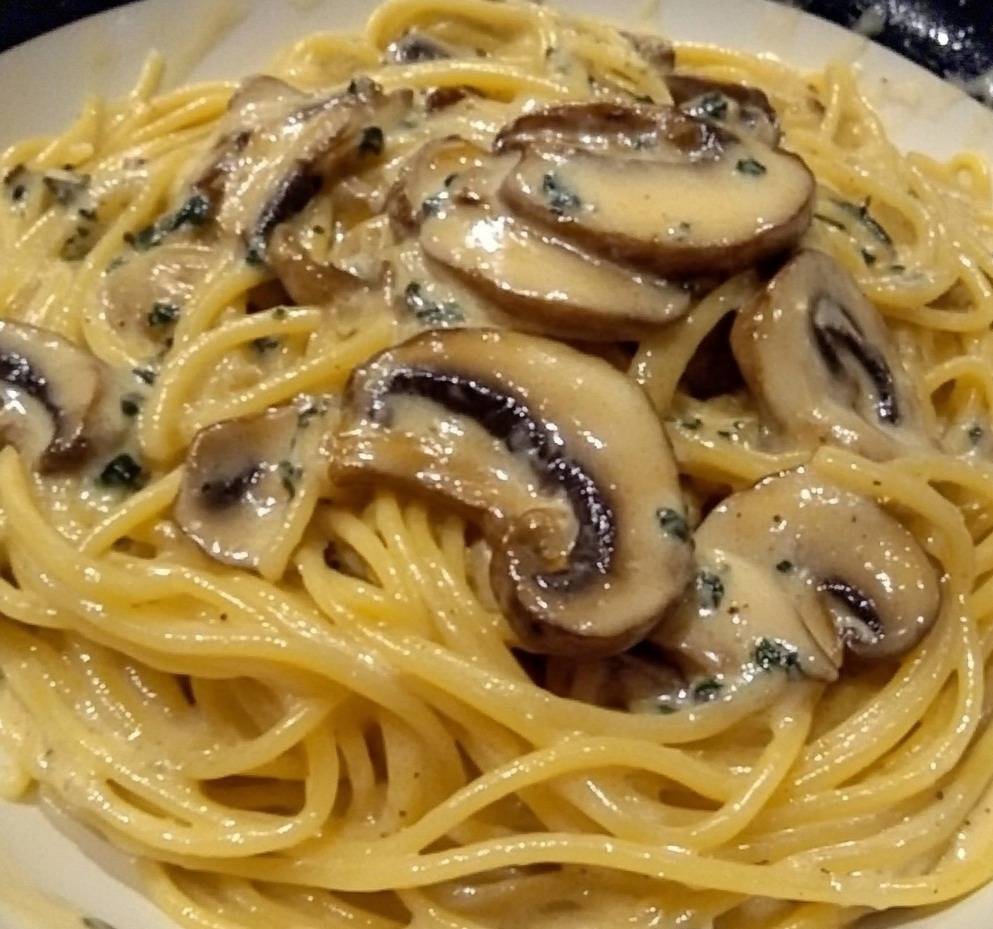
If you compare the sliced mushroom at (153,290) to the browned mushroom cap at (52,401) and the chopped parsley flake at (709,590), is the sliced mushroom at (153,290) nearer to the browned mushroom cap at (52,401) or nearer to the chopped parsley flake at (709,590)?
the browned mushroom cap at (52,401)

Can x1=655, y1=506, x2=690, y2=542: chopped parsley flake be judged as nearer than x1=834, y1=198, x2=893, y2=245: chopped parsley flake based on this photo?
Yes

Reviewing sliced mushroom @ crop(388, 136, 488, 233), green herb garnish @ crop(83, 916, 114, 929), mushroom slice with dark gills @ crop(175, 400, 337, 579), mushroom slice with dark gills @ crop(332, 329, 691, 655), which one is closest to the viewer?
mushroom slice with dark gills @ crop(332, 329, 691, 655)

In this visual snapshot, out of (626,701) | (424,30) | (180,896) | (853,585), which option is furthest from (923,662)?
(424,30)

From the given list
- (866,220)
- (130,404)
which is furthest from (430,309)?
(866,220)

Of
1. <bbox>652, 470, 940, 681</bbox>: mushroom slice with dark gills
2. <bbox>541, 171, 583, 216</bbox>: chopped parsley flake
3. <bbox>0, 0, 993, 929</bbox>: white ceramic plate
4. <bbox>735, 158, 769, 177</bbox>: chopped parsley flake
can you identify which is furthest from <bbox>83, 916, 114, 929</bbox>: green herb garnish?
<bbox>0, 0, 993, 929</bbox>: white ceramic plate

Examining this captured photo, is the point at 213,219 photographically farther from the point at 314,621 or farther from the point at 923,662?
the point at 923,662

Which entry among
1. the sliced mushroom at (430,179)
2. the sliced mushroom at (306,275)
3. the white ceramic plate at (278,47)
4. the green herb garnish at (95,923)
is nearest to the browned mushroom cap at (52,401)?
the sliced mushroom at (306,275)

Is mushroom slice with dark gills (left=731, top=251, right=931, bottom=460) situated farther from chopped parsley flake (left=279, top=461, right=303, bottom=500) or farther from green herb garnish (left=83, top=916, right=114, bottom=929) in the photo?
green herb garnish (left=83, top=916, right=114, bottom=929)
